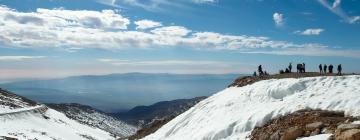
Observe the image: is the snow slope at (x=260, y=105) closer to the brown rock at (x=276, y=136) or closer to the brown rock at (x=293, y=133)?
the brown rock at (x=276, y=136)

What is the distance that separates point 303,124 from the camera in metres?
25.0

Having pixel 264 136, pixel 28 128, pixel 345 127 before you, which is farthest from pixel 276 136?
pixel 28 128

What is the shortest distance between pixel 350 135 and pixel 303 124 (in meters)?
5.95

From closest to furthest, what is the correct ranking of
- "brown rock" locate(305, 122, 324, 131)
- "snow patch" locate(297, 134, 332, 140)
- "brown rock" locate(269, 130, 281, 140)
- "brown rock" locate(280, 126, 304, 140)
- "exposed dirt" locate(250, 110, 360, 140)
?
"snow patch" locate(297, 134, 332, 140)
"exposed dirt" locate(250, 110, 360, 140)
"brown rock" locate(305, 122, 324, 131)
"brown rock" locate(280, 126, 304, 140)
"brown rock" locate(269, 130, 281, 140)

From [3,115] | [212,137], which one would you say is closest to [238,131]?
[212,137]

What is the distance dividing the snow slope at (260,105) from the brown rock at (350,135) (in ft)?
17.2

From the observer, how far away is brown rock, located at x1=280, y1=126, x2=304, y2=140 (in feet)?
78.2

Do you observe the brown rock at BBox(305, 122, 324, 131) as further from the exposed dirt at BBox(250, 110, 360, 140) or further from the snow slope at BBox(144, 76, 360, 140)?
the snow slope at BBox(144, 76, 360, 140)

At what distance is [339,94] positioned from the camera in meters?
28.4

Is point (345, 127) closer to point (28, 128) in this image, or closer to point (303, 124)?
point (303, 124)

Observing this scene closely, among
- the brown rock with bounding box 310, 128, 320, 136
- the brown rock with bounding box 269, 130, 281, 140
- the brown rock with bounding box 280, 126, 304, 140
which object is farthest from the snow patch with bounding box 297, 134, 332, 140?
the brown rock with bounding box 269, 130, 281, 140

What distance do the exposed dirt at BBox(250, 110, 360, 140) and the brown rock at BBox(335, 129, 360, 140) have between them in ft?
7.50

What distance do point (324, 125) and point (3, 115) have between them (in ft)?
256

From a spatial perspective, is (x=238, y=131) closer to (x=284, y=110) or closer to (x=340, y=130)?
(x=284, y=110)
